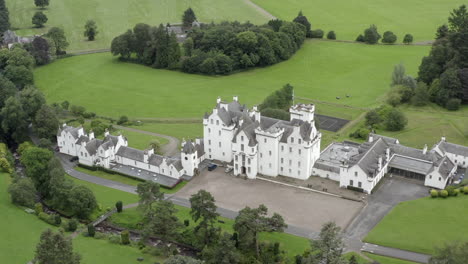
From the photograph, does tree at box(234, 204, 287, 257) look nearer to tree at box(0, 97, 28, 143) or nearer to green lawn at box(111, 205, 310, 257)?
green lawn at box(111, 205, 310, 257)

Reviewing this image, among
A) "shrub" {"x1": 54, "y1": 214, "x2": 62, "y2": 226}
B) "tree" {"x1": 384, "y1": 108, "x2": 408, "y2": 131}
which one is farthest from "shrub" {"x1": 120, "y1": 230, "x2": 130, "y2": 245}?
"tree" {"x1": 384, "y1": 108, "x2": 408, "y2": 131}

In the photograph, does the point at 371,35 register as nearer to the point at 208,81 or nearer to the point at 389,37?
the point at 389,37

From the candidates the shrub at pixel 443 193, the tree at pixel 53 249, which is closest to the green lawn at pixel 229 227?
the tree at pixel 53 249

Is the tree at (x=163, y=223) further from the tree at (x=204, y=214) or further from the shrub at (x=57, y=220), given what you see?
the shrub at (x=57, y=220)

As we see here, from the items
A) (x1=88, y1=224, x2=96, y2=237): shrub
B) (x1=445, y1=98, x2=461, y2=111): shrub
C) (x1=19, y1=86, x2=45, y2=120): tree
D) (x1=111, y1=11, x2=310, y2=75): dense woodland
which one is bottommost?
(x1=88, y1=224, x2=96, y2=237): shrub

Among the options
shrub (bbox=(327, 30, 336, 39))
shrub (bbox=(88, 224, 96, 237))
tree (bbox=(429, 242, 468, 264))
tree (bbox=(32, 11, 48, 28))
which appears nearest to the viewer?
tree (bbox=(429, 242, 468, 264))

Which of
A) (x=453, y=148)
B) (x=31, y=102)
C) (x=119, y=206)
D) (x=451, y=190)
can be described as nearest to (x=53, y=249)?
(x=119, y=206)
